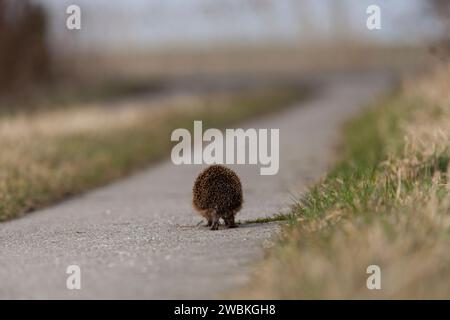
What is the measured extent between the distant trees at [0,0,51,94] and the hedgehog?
19.1 meters

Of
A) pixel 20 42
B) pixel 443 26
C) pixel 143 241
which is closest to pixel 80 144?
pixel 443 26

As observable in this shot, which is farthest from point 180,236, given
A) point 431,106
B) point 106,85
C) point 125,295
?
point 106,85

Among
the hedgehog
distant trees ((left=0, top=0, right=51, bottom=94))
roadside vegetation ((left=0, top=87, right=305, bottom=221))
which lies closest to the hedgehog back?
the hedgehog

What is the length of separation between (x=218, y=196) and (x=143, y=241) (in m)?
1.02

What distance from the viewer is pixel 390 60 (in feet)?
191

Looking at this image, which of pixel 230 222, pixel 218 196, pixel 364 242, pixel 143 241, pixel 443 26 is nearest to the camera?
pixel 364 242

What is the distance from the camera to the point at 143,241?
8.87m

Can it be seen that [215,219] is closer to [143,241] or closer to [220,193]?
[220,193]

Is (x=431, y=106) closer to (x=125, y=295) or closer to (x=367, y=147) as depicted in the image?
(x=367, y=147)

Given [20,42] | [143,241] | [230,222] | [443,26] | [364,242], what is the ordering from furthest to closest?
[20,42], [443,26], [230,222], [143,241], [364,242]

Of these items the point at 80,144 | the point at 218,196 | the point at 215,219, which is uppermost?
the point at 80,144

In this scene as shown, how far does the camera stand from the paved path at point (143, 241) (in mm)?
7094

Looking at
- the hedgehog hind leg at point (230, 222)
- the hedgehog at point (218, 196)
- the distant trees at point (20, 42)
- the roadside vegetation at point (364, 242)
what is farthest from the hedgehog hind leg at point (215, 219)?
the distant trees at point (20, 42)

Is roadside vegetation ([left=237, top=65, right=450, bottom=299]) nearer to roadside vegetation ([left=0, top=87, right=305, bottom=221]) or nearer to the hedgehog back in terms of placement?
the hedgehog back
